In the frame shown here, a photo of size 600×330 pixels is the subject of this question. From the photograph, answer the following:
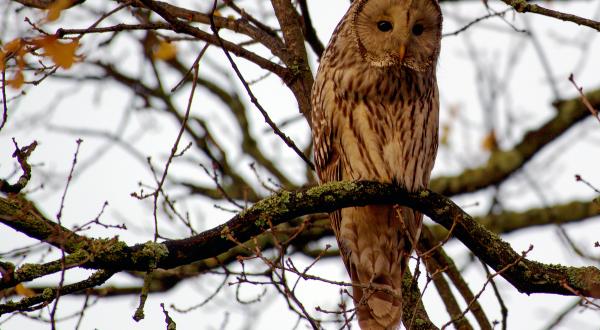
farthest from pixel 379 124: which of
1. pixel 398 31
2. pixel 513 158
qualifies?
pixel 513 158

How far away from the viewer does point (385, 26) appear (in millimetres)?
5461

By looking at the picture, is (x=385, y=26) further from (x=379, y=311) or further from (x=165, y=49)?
(x=165, y=49)

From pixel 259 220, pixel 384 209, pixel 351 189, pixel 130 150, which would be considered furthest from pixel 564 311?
pixel 130 150

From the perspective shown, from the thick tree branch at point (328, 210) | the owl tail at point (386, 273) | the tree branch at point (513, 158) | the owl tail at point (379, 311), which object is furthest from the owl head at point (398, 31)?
the tree branch at point (513, 158)

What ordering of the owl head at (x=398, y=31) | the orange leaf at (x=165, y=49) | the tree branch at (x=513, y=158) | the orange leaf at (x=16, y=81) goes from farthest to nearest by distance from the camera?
1. the tree branch at (x=513, y=158)
2. the orange leaf at (x=165, y=49)
3. the owl head at (x=398, y=31)
4. the orange leaf at (x=16, y=81)

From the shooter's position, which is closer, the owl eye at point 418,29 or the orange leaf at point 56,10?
the orange leaf at point 56,10

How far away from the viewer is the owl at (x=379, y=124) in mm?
5195

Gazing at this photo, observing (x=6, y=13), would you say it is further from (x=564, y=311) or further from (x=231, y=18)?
(x=564, y=311)

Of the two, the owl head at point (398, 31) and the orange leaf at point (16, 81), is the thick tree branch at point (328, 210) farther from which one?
the owl head at point (398, 31)

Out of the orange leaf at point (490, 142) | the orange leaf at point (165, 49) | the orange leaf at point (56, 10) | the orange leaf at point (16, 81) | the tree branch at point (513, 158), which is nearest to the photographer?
the orange leaf at point (56, 10)

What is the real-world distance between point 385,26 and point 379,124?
686mm

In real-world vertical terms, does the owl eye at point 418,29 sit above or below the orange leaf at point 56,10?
above

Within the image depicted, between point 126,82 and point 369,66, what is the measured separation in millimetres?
4762

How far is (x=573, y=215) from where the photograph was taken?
9.61 meters
